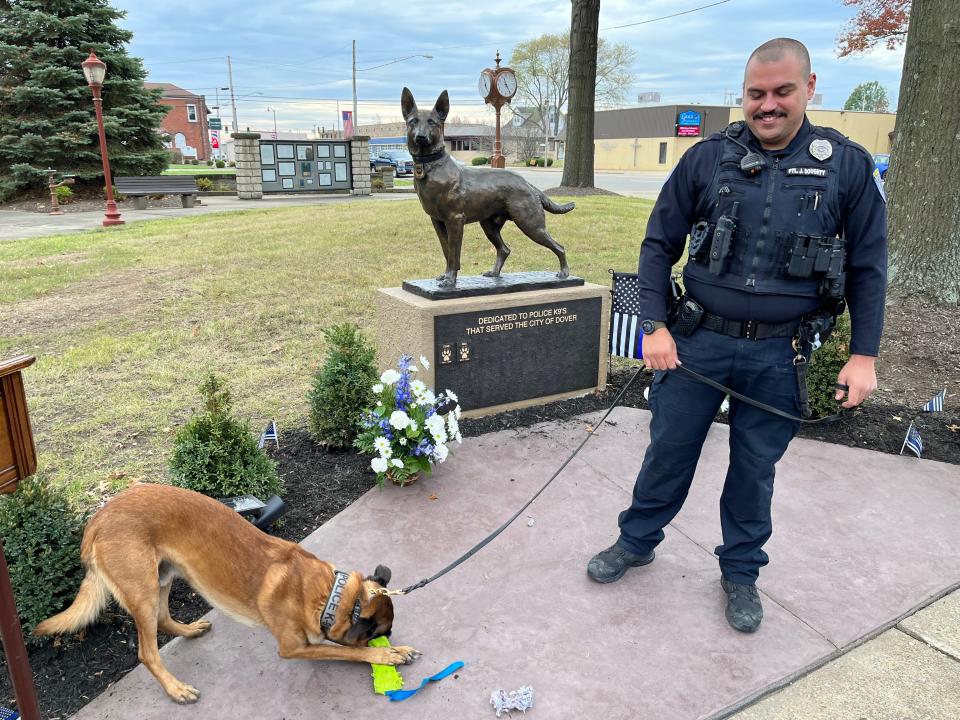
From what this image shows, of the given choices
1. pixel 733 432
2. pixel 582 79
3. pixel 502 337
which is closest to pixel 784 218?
pixel 733 432

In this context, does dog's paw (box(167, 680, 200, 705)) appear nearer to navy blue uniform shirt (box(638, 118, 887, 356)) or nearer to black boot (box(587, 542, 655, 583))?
black boot (box(587, 542, 655, 583))

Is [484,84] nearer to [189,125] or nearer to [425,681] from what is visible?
[425,681]

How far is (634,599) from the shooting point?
298cm

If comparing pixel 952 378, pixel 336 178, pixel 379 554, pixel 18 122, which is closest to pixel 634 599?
pixel 379 554

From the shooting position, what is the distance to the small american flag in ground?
5828mm

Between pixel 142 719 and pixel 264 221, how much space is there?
13208 mm

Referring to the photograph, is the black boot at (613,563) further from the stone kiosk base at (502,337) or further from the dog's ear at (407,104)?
the dog's ear at (407,104)

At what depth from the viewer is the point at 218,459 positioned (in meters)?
3.37

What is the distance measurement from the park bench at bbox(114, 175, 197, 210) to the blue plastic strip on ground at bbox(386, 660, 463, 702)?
19.9 metres

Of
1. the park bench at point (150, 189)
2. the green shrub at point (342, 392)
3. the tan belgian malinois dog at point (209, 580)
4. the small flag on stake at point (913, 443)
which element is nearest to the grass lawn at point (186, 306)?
the green shrub at point (342, 392)

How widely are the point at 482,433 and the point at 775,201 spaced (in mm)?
2803

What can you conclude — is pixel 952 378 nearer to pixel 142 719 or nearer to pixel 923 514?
pixel 923 514

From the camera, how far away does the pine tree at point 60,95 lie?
68.7 feet

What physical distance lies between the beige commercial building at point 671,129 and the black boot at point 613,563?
59.0m
